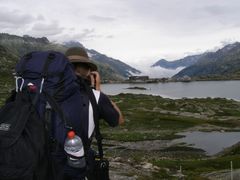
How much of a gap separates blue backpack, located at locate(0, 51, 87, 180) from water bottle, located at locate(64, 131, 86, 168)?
0.31 feet

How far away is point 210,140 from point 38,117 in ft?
243

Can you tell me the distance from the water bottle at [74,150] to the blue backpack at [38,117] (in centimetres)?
9

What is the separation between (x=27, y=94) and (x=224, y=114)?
117469 mm

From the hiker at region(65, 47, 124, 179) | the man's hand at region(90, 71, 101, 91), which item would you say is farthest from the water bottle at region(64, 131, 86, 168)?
the man's hand at region(90, 71, 101, 91)

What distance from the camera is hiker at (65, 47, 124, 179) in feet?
21.9

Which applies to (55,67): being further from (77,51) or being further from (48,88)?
(77,51)

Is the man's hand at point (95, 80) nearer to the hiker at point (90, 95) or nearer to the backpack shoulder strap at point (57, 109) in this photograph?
the hiker at point (90, 95)

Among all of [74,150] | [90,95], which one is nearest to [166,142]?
[90,95]

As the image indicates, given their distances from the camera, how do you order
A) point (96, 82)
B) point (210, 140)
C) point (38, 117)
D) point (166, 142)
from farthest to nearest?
point (210, 140) → point (166, 142) → point (96, 82) → point (38, 117)

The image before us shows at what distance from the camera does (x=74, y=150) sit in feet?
19.6

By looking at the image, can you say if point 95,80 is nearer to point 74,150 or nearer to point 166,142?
point 74,150

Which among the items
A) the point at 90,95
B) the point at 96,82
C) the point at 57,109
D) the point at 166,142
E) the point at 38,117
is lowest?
the point at 166,142

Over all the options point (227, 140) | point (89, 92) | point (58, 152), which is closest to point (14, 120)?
point (58, 152)

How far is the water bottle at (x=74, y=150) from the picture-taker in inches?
234
